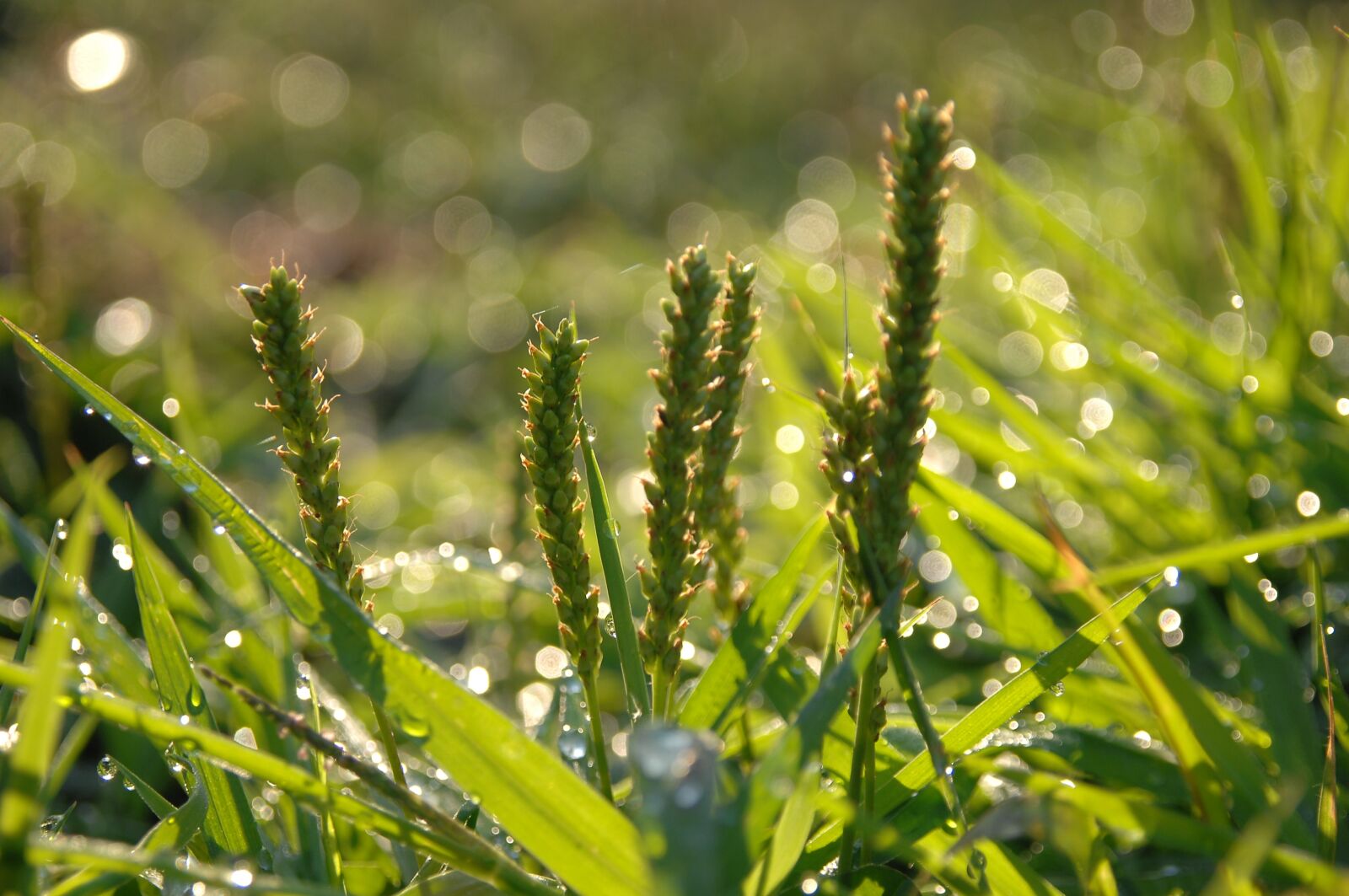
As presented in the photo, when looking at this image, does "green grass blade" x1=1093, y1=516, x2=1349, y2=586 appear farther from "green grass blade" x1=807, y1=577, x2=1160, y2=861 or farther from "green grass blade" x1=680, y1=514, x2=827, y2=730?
"green grass blade" x1=680, y1=514, x2=827, y2=730

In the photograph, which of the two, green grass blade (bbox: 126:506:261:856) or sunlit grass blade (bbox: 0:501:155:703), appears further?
sunlit grass blade (bbox: 0:501:155:703)

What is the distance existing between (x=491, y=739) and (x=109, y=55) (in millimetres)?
8937

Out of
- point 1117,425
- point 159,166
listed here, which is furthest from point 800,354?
point 159,166

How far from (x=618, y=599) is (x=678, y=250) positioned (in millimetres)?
3920

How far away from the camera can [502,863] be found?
2.93ft

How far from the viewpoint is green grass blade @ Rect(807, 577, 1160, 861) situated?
1.02 metres

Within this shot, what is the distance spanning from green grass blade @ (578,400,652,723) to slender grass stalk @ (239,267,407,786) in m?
0.22

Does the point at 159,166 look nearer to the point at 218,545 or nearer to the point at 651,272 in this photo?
the point at 651,272

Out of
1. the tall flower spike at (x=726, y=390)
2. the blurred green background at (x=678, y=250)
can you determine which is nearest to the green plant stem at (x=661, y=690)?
the tall flower spike at (x=726, y=390)

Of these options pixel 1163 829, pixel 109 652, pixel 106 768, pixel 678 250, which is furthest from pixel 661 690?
pixel 678 250

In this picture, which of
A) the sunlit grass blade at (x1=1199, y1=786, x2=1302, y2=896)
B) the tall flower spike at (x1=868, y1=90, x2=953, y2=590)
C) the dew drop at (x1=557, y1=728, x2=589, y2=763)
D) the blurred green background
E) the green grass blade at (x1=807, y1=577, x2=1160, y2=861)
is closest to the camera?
the sunlit grass blade at (x1=1199, y1=786, x2=1302, y2=896)

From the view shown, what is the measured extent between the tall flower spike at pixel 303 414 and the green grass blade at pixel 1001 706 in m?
0.51

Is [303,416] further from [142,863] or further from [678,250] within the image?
[678,250]

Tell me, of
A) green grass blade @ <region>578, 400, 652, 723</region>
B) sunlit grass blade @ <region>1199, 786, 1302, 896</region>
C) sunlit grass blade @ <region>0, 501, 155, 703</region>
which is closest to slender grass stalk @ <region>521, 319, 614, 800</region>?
green grass blade @ <region>578, 400, 652, 723</region>
